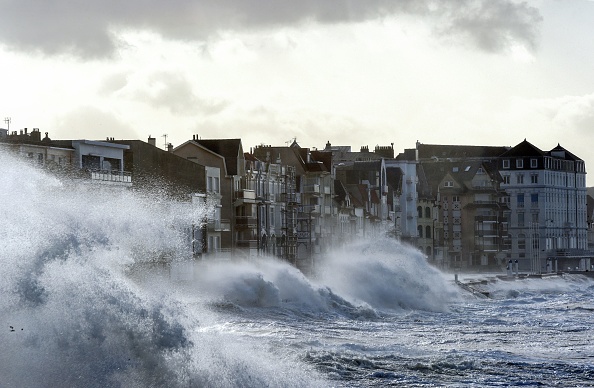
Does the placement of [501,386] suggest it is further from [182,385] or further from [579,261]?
[579,261]

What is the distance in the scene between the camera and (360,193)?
122 metres

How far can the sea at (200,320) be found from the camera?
84.4 ft

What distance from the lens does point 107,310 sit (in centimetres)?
2642

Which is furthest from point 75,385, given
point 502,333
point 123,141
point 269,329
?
point 123,141

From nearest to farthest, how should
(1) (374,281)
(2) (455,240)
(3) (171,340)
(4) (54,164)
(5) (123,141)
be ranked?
1. (3) (171,340)
2. (4) (54,164)
3. (5) (123,141)
4. (1) (374,281)
5. (2) (455,240)

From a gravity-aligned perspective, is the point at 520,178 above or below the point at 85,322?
above

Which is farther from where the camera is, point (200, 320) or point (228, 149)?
point (228, 149)

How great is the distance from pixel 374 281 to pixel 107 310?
50.6m

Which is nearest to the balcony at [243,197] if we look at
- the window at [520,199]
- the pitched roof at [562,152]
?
the window at [520,199]

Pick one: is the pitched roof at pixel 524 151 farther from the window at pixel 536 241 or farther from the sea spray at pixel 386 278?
the sea spray at pixel 386 278

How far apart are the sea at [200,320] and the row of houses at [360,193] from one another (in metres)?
2.40

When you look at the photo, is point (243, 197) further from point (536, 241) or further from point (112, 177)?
point (536, 241)

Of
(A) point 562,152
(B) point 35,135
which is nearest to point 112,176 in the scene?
(B) point 35,135

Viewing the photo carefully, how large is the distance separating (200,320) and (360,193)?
77.3 m
